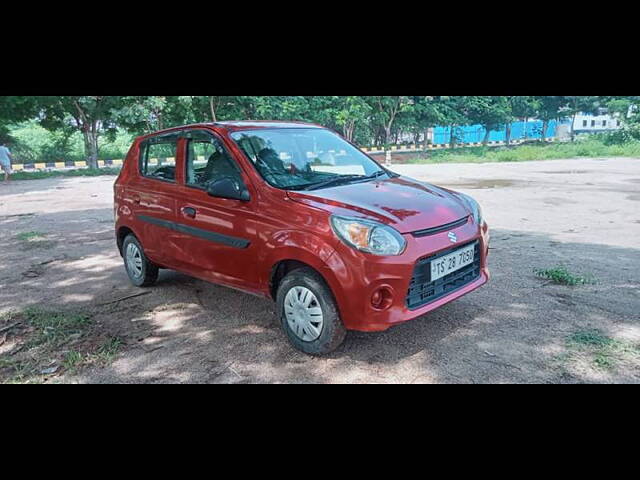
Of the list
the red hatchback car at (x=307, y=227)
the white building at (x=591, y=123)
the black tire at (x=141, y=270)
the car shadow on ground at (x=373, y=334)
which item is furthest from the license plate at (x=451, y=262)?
the white building at (x=591, y=123)

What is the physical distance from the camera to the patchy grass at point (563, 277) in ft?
16.5

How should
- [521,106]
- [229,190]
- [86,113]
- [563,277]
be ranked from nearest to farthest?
[229,190] < [563,277] < [86,113] < [521,106]

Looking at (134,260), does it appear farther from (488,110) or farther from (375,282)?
(488,110)

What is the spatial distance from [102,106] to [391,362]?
25.6 meters

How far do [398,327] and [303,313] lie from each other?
37.7 inches

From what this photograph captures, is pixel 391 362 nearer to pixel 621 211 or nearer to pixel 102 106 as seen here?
pixel 621 211

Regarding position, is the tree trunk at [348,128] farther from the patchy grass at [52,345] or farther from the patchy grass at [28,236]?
the patchy grass at [52,345]

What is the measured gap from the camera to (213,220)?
13.7 feet

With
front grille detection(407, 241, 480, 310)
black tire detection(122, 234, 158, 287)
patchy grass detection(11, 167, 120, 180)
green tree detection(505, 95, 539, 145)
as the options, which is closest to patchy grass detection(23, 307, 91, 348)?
black tire detection(122, 234, 158, 287)

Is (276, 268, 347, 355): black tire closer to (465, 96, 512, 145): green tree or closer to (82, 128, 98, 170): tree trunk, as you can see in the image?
(82, 128, 98, 170): tree trunk

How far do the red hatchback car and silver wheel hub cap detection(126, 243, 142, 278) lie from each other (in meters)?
0.25

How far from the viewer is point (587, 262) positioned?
580 centimetres

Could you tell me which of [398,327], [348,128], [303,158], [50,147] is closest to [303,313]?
[398,327]

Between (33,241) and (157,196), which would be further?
(33,241)
